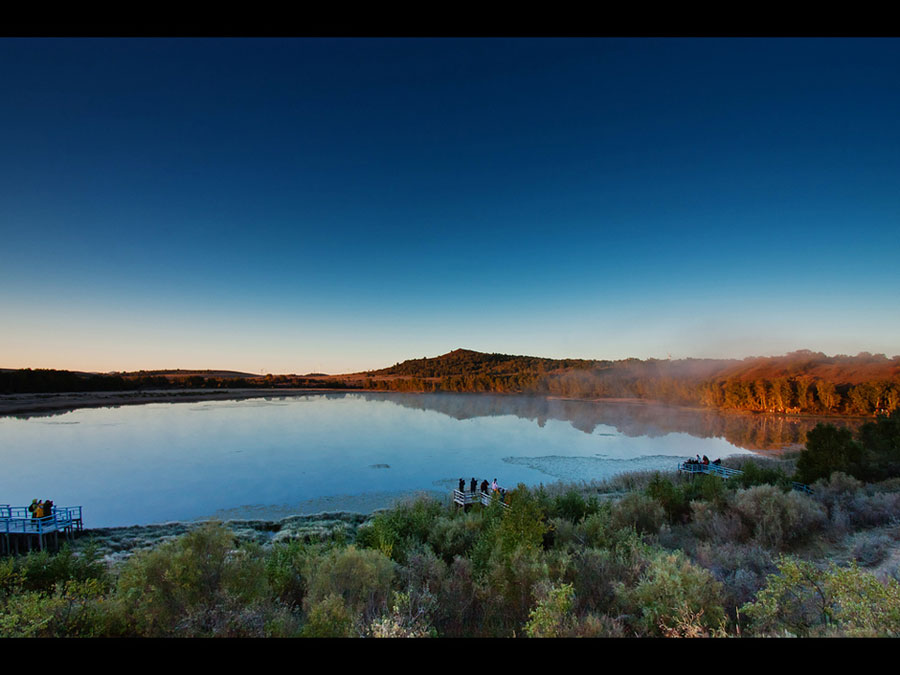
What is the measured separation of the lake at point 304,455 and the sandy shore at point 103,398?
6.05 meters

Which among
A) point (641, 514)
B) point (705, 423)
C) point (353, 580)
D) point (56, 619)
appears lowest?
point (705, 423)

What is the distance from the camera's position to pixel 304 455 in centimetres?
2292

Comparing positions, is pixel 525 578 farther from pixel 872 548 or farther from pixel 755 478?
pixel 755 478

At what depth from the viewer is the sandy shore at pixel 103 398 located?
4189cm

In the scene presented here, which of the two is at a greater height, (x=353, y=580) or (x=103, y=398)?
(x=353, y=580)

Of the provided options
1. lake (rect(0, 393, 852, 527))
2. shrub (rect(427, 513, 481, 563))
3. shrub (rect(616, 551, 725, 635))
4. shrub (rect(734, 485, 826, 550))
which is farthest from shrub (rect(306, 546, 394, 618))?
lake (rect(0, 393, 852, 527))

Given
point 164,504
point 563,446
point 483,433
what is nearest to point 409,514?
point 164,504

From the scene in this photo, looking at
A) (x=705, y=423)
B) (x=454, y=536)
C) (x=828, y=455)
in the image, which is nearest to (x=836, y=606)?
(x=454, y=536)

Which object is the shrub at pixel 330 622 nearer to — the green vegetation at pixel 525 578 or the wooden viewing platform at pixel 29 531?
the green vegetation at pixel 525 578

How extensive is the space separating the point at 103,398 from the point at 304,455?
47989 millimetres

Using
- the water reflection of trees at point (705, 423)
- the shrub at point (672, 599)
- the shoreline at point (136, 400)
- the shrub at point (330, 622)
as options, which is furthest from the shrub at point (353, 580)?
the shoreline at point (136, 400)

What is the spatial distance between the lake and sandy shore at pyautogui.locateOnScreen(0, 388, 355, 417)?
6046 mm

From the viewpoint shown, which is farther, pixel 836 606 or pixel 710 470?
pixel 710 470
